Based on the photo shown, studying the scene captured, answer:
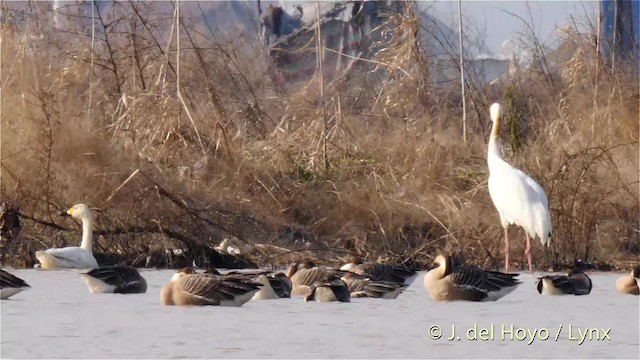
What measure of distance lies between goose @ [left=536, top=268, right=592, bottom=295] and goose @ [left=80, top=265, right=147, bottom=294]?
3075 mm

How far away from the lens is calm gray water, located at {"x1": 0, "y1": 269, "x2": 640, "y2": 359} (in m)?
7.73

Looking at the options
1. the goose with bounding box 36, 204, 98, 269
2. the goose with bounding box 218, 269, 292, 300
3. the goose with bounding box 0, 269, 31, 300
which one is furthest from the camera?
the goose with bounding box 36, 204, 98, 269

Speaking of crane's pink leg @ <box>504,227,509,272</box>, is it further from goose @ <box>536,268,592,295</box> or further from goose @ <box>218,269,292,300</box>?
goose @ <box>218,269,292,300</box>

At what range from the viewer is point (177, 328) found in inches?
341

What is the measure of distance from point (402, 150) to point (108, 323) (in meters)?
7.15

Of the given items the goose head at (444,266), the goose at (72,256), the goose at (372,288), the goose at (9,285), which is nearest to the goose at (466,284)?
the goose head at (444,266)

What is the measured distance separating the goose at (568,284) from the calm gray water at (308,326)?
8cm

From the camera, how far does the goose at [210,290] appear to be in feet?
32.0

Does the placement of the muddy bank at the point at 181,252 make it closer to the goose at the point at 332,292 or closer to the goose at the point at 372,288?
the goose at the point at 372,288

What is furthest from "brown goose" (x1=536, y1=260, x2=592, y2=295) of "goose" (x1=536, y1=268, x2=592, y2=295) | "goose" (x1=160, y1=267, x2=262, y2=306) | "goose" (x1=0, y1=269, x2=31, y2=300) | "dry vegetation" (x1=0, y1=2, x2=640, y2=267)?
"goose" (x1=0, y1=269, x2=31, y2=300)

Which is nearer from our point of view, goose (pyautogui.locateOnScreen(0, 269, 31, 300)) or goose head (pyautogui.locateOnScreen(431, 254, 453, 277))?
goose (pyautogui.locateOnScreen(0, 269, 31, 300))

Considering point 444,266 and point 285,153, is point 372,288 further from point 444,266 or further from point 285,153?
point 285,153

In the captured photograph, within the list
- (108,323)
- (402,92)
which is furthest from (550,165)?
(108,323)

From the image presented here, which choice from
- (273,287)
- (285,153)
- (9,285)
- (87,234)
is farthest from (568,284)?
(285,153)
